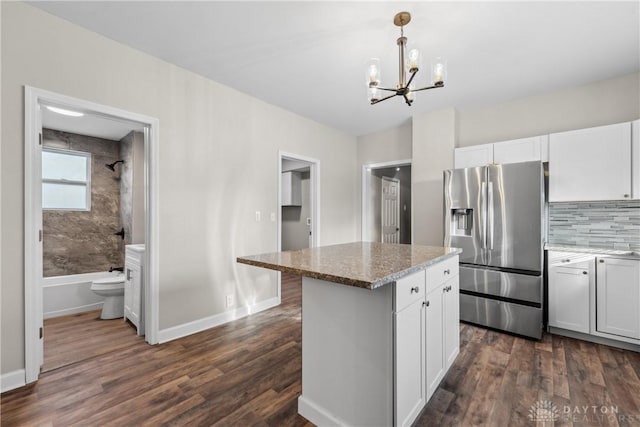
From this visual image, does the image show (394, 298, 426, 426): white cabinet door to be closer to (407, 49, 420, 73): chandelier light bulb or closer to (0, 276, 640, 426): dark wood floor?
(0, 276, 640, 426): dark wood floor

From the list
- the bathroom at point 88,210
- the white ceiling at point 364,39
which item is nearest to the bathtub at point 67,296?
the bathroom at point 88,210

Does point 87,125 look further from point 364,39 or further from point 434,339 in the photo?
point 434,339

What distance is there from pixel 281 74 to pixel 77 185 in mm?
3470

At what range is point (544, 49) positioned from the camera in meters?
2.33

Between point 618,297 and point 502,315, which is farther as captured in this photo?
point 502,315

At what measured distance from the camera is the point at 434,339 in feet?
5.54

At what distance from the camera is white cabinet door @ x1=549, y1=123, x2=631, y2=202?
248 centimetres

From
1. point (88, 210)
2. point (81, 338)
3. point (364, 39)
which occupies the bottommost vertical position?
point (81, 338)

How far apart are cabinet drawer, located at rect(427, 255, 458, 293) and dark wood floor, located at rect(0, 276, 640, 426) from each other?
718 mm

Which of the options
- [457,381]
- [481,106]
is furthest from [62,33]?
[481,106]

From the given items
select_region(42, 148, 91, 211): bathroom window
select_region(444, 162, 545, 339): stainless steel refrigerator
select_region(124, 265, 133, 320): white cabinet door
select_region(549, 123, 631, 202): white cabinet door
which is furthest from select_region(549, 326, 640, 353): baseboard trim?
select_region(42, 148, 91, 211): bathroom window

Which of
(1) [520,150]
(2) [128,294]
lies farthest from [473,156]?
(2) [128,294]

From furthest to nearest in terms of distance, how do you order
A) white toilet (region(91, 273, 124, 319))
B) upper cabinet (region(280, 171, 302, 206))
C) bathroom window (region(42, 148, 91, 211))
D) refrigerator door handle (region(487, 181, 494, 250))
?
upper cabinet (region(280, 171, 302, 206)), bathroom window (region(42, 148, 91, 211)), white toilet (region(91, 273, 124, 319)), refrigerator door handle (region(487, 181, 494, 250))

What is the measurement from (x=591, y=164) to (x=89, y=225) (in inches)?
238
